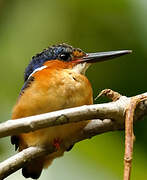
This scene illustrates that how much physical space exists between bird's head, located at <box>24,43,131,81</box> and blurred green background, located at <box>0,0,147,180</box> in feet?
0.39

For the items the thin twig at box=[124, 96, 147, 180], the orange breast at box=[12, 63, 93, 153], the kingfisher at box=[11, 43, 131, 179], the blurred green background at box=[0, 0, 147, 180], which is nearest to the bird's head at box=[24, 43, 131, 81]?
the kingfisher at box=[11, 43, 131, 179]

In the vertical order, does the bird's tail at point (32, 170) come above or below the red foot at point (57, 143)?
below

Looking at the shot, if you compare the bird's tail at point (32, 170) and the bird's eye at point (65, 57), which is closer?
the bird's tail at point (32, 170)

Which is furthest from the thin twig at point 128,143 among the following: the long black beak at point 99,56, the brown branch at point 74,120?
the long black beak at point 99,56

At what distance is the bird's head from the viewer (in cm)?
288

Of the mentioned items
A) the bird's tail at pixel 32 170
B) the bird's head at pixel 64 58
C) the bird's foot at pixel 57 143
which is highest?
the bird's head at pixel 64 58

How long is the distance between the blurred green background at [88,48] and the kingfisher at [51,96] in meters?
0.12

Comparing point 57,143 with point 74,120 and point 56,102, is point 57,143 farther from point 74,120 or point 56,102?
point 74,120

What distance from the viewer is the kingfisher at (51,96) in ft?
8.11

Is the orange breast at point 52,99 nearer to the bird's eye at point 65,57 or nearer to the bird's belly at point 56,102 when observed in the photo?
the bird's belly at point 56,102

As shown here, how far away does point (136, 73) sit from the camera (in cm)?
292

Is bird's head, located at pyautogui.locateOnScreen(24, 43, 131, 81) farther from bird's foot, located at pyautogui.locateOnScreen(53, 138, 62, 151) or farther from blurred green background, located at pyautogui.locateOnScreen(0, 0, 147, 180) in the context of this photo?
bird's foot, located at pyautogui.locateOnScreen(53, 138, 62, 151)

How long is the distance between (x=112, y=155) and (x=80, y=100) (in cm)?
30

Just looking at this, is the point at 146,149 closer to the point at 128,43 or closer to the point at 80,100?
the point at 80,100
